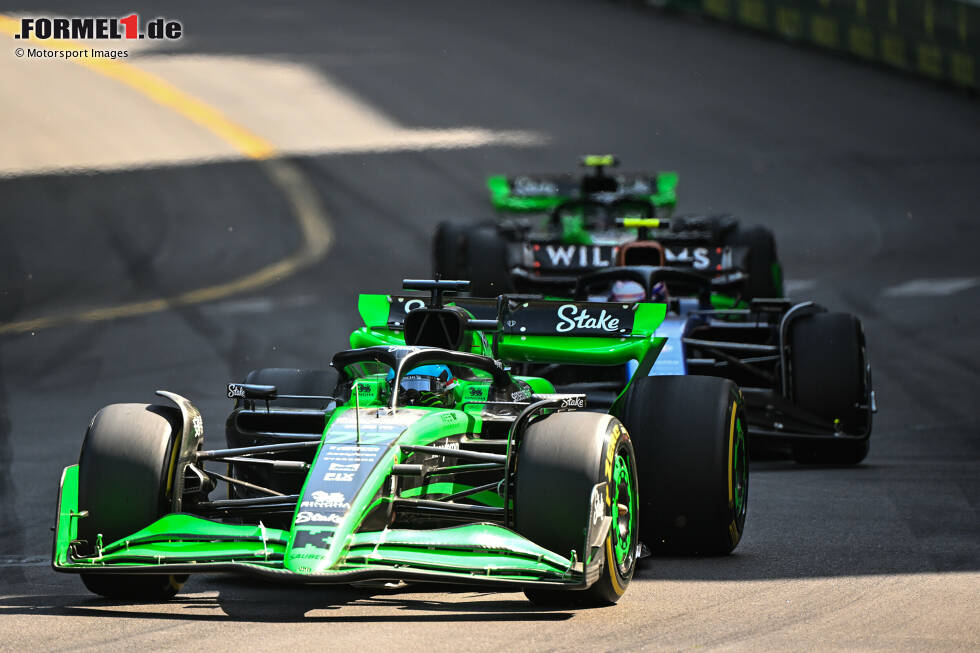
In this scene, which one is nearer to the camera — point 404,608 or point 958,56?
point 404,608

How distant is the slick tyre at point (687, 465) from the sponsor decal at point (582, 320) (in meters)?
1.26

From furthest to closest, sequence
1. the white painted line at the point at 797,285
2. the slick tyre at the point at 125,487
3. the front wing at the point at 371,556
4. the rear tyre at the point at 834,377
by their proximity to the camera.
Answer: the white painted line at the point at 797,285 < the rear tyre at the point at 834,377 < the slick tyre at the point at 125,487 < the front wing at the point at 371,556

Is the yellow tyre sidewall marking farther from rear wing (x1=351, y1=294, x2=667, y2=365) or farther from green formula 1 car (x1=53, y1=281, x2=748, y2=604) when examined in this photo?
rear wing (x1=351, y1=294, x2=667, y2=365)

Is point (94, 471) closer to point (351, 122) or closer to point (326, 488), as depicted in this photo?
point (326, 488)

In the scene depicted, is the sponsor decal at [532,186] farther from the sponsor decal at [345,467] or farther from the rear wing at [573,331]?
the sponsor decal at [345,467]

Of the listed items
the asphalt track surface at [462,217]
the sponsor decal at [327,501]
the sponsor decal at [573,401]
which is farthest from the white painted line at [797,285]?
the sponsor decal at [327,501]

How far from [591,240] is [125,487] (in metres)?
12.8

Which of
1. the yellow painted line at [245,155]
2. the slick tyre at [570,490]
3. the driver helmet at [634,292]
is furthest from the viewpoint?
the yellow painted line at [245,155]

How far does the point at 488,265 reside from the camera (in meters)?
18.1

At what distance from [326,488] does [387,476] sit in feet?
1.08

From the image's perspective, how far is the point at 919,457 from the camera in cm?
1348

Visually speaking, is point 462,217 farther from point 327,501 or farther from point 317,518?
point 317,518

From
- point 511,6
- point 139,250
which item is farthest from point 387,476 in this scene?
point 511,6

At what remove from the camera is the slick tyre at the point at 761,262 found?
59.5ft
